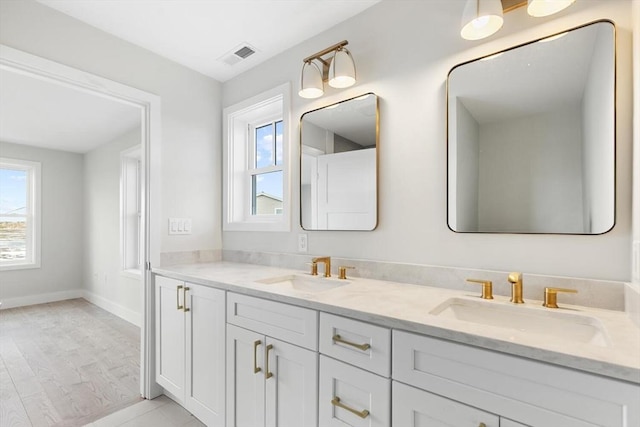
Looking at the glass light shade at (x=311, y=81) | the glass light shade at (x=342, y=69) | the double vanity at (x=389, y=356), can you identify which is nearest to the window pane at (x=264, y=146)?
the glass light shade at (x=311, y=81)

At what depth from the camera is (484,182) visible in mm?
1389

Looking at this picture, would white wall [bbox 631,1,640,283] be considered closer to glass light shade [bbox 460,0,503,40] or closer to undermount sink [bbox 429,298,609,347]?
undermount sink [bbox 429,298,609,347]

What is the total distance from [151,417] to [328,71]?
244 centimetres

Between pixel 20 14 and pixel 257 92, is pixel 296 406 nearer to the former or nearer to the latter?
pixel 257 92

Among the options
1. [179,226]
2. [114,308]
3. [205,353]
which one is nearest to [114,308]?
[114,308]

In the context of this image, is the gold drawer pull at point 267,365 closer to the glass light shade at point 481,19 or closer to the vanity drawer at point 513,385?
the vanity drawer at point 513,385

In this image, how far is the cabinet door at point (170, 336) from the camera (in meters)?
1.90

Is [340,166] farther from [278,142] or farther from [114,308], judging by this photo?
[114,308]

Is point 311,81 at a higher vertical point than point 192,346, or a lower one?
higher

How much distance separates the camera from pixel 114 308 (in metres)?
4.23

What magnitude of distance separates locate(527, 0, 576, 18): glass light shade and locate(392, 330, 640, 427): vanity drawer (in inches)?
49.8

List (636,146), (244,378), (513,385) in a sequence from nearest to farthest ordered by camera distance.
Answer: (513,385) < (636,146) < (244,378)

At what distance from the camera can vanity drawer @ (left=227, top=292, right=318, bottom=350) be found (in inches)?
49.1

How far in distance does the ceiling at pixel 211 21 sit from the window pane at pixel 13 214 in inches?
168
